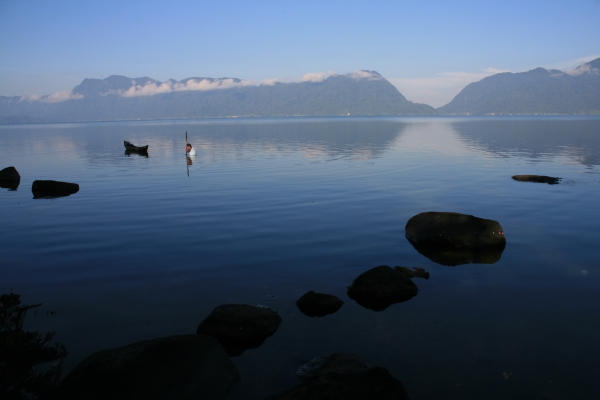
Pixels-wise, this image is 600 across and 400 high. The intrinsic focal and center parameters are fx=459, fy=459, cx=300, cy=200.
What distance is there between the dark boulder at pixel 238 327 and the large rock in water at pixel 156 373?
43.6 inches

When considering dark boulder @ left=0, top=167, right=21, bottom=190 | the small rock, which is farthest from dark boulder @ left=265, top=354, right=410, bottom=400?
the small rock

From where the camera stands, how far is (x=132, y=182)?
28.4m

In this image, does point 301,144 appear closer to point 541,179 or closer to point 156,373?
point 541,179

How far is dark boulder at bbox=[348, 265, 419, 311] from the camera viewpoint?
10.0 m

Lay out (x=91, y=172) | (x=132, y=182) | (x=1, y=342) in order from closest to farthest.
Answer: (x=1, y=342) → (x=132, y=182) → (x=91, y=172)

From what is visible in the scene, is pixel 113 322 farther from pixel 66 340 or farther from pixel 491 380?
pixel 491 380

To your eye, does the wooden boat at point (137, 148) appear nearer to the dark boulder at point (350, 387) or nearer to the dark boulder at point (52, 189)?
the dark boulder at point (52, 189)

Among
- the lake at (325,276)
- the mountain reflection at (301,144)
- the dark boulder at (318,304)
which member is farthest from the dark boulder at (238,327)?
the mountain reflection at (301,144)

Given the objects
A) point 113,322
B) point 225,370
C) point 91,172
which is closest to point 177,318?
point 113,322

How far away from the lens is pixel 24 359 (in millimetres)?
7637

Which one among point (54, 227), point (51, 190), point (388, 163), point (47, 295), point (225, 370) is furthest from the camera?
point (388, 163)

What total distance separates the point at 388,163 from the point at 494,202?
1666 cm

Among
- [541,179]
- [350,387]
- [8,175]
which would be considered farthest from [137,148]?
[350,387]

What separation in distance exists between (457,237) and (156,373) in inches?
400
